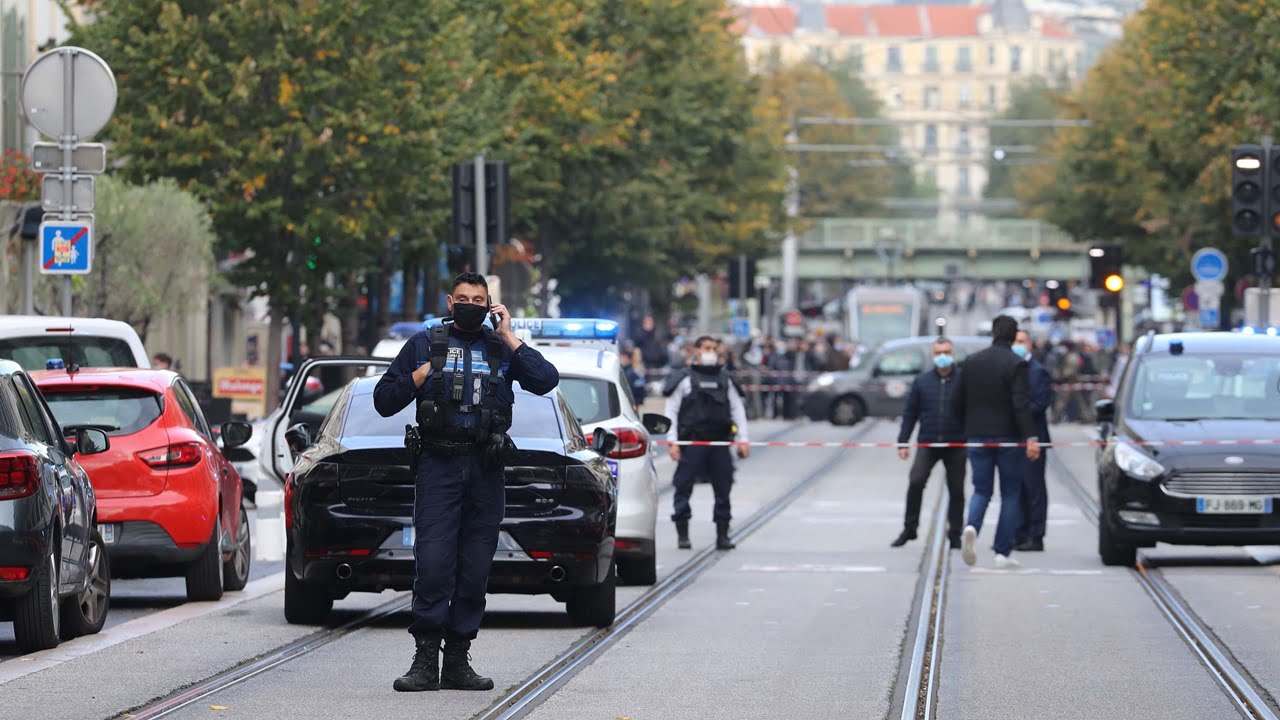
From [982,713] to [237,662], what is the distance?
11.4 ft

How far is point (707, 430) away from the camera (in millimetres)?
21297

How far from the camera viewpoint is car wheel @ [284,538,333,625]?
14.1m

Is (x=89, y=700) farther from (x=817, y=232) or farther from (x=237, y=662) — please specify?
(x=817, y=232)

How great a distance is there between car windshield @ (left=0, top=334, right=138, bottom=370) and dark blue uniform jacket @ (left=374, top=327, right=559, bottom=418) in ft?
23.8

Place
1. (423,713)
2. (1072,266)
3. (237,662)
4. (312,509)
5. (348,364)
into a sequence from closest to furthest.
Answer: (423,713), (237,662), (312,509), (348,364), (1072,266)

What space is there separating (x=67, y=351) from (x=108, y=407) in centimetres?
273

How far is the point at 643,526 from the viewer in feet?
55.0

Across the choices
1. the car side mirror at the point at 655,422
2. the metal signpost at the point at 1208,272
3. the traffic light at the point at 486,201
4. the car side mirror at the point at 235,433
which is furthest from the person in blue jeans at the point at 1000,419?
the metal signpost at the point at 1208,272

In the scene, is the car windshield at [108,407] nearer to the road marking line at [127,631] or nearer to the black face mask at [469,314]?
the road marking line at [127,631]

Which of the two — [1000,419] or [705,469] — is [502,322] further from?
[705,469]

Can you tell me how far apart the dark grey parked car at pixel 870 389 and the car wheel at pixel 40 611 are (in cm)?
3883

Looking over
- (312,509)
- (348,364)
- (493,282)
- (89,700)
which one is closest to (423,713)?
(89,700)

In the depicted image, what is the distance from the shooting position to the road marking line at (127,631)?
39.7ft

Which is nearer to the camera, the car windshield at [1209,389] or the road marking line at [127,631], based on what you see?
the road marking line at [127,631]
